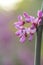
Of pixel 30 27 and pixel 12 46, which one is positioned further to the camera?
pixel 12 46

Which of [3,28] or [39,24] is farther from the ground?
[3,28]

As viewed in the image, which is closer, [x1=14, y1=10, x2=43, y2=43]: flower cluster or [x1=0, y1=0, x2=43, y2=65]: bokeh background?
[x1=14, y1=10, x2=43, y2=43]: flower cluster

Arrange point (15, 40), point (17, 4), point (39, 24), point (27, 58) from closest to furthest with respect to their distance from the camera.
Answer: point (39, 24)
point (27, 58)
point (15, 40)
point (17, 4)

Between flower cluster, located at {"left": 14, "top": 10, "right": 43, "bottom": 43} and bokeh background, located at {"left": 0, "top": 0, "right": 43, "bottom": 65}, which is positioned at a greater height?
bokeh background, located at {"left": 0, "top": 0, "right": 43, "bottom": 65}

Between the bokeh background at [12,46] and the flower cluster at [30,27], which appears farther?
the bokeh background at [12,46]

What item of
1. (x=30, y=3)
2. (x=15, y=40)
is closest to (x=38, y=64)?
(x=15, y=40)

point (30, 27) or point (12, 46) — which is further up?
point (12, 46)

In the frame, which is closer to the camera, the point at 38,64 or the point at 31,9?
the point at 38,64

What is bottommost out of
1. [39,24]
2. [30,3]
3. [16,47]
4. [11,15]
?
[39,24]

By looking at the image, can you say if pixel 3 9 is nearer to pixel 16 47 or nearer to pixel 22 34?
pixel 16 47

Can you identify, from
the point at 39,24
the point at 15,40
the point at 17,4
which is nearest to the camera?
the point at 39,24

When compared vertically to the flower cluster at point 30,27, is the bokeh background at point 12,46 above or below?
above
